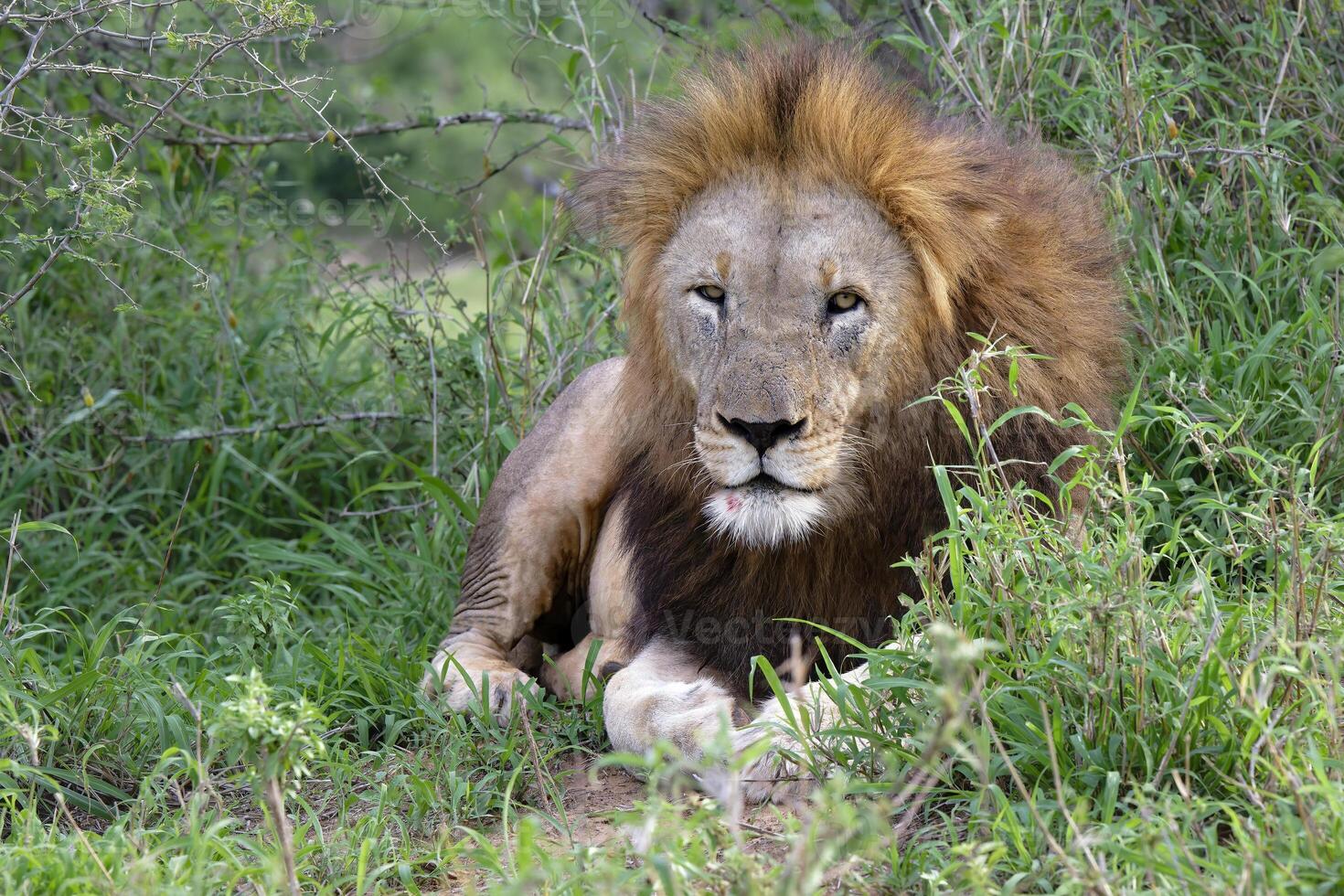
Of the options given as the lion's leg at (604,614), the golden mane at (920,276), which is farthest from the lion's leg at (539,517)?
the golden mane at (920,276)

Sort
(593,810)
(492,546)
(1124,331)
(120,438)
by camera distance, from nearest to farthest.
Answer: (593,810)
(1124,331)
(492,546)
(120,438)

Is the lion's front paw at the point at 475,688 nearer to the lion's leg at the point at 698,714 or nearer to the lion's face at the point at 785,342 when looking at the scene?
the lion's leg at the point at 698,714

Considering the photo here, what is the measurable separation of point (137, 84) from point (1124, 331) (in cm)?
348

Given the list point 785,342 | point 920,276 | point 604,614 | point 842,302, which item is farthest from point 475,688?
point 920,276

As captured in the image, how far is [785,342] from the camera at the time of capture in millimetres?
2969

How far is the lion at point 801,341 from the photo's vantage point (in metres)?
2.98

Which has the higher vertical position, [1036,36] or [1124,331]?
[1036,36]

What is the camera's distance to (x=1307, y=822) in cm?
201

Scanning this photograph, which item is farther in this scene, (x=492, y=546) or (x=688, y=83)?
(x=492, y=546)

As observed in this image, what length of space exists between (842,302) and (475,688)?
3.89 feet

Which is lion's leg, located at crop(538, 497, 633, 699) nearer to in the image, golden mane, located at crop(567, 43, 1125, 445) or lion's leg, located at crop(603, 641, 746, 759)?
lion's leg, located at crop(603, 641, 746, 759)

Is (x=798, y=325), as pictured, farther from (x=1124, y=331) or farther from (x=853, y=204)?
(x=1124, y=331)

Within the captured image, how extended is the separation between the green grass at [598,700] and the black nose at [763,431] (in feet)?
1.06

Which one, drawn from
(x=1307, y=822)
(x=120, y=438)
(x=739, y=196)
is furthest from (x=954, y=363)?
(x=120, y=438)
